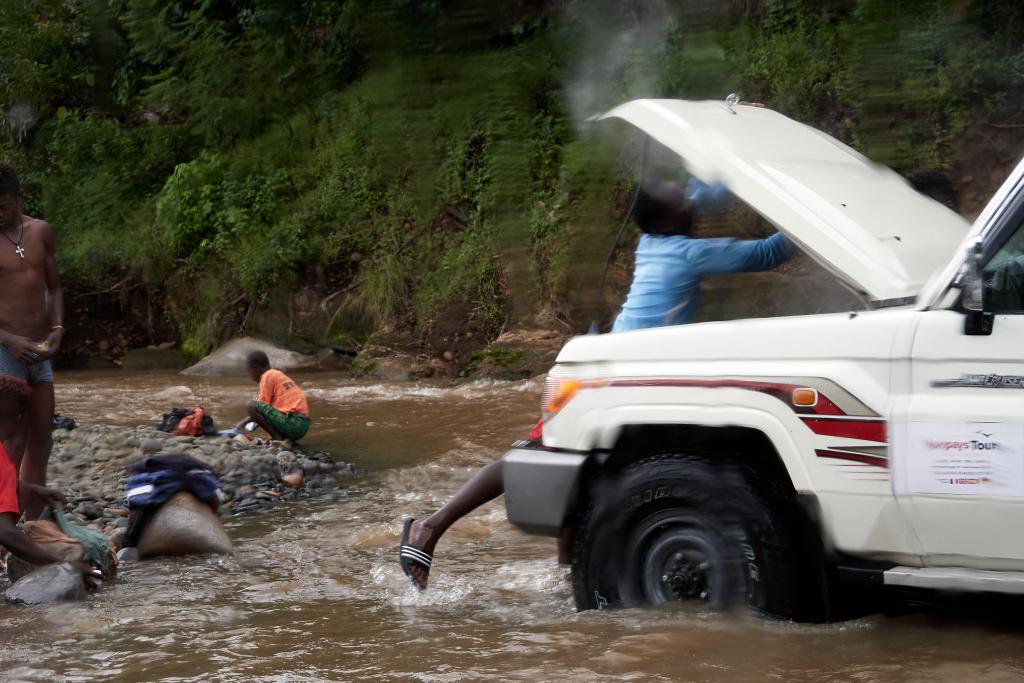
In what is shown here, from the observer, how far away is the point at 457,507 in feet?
17.0

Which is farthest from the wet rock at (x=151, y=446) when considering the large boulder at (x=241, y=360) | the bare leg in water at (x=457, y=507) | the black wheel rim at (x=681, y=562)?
the large boulder at (x=241, y=360)

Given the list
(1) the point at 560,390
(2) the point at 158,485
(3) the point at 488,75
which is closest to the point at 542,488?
(1) the point at 560,390

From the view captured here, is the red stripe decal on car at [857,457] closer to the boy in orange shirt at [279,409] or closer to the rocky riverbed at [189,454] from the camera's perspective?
the rocky riverbed at [189,454]

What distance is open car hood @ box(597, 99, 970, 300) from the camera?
383 cm

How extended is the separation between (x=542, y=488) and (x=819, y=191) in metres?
1.52

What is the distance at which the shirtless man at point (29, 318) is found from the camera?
5.67 meters

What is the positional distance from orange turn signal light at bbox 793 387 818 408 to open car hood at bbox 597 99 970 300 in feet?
1.30

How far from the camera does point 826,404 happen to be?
373 cm

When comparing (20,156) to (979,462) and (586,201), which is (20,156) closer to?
(586,201)

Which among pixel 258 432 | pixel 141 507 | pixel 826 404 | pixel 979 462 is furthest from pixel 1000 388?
pixel 258 432

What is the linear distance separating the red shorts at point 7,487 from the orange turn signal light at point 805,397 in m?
3.64

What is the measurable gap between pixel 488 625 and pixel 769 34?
19.7 ft

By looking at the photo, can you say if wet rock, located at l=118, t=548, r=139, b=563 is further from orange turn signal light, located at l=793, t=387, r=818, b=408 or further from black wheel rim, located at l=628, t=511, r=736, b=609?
orange turn signal light, located at l=793, t=387, r=818, b=408

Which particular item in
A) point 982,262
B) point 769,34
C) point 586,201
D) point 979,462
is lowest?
point 979,462
